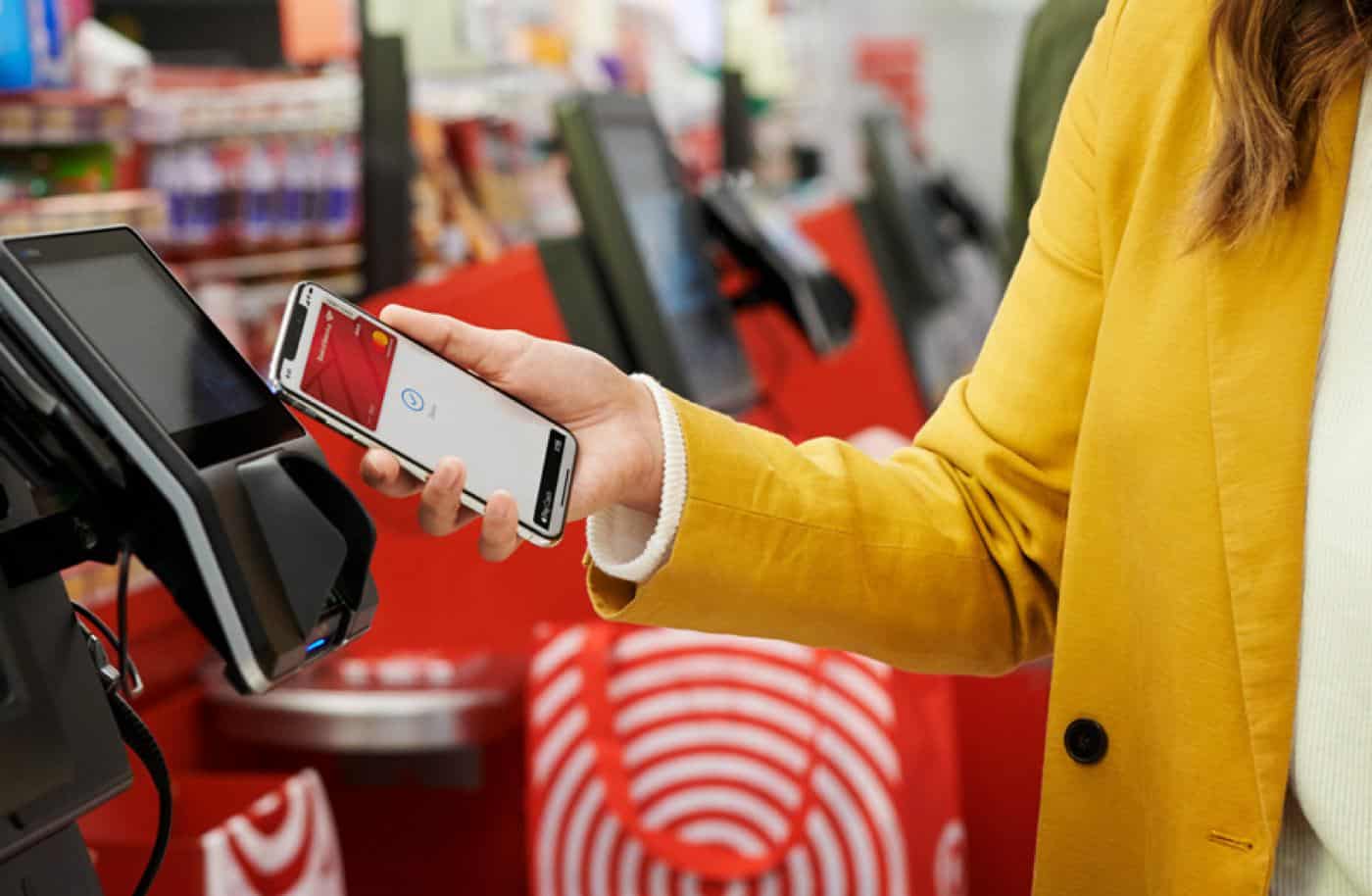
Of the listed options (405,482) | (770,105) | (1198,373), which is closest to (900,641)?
(1198,373)

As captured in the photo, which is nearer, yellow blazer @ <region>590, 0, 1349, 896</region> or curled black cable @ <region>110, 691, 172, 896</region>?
curled black cable @ <region>110, 691, 172, 896</region>

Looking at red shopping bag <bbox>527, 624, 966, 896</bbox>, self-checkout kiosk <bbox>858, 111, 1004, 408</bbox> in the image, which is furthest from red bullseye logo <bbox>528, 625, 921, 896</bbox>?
self-checkout kiosk <bbox>858, 111, 1004, 408</bbox>

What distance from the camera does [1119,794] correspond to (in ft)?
3.59

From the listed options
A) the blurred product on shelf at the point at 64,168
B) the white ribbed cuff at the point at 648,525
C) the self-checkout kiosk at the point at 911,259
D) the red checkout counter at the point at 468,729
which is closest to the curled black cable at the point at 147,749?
the white ribbed cuff at the point at 648,525

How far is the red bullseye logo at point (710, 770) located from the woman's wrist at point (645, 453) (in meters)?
0.63

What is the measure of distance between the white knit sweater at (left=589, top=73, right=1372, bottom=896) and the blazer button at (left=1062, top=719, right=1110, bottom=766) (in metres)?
0.12

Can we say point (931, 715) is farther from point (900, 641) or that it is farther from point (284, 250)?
point (284, 250)

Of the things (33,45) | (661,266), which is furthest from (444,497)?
(33,45)

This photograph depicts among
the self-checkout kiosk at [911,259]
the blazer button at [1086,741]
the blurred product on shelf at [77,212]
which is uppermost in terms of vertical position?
the blazer button at [1086,741]

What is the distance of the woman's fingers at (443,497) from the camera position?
3.01 feet

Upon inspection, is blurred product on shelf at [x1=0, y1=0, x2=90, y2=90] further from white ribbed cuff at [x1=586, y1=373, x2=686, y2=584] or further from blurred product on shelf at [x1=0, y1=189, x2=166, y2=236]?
white ribbed cuff at [x1=586, y1=373, x2=686, y2=584]

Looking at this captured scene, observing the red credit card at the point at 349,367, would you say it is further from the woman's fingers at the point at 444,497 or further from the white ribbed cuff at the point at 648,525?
the white ribbed cuff at the point at 648,525

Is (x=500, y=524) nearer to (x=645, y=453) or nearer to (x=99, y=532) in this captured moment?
(x=645, y=453)

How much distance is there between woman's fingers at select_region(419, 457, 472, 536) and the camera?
918mm
